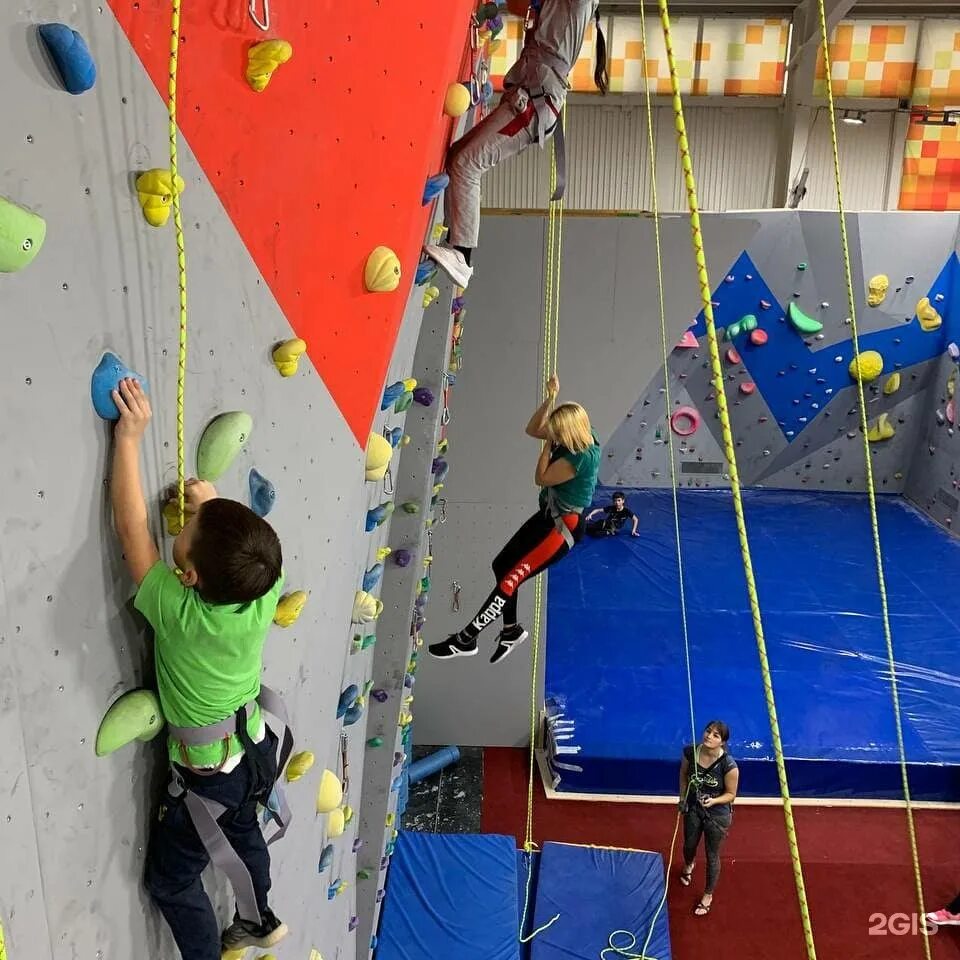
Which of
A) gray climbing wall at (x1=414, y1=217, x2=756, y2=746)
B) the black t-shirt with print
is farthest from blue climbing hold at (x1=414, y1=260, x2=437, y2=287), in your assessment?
the black t-shirt with print

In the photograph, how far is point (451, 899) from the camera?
402cm

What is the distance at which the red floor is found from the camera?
4.02m

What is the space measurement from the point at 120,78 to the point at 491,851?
407cm

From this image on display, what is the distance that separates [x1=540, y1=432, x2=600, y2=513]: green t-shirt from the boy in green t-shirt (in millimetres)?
1680

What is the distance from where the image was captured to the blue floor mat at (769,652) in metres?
4.98

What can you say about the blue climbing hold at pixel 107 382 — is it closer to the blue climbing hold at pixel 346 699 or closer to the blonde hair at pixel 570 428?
the blue climbing hold at pixel 346 699

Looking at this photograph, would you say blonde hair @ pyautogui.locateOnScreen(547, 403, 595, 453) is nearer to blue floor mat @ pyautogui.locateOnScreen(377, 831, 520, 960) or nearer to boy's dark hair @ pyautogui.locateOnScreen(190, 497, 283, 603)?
boy's dark hair @ pyautogui.locateOnScreen(190, 497, 283, 603)

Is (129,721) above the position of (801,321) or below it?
below

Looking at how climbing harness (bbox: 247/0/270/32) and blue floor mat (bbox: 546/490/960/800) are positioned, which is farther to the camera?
blue floor mat (bbox: 546/490/960/800)

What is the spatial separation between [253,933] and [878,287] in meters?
8.86

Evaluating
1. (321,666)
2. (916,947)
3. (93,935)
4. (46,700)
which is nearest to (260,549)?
(46,700)

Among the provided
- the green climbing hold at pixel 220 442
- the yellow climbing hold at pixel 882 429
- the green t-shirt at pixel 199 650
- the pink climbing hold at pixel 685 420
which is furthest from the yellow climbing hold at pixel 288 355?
the yellow climbing hold at pixel 882 429

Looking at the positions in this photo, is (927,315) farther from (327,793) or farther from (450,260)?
(327,793)

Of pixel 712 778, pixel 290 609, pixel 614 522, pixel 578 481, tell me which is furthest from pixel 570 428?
pixel 614 522
